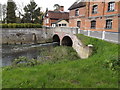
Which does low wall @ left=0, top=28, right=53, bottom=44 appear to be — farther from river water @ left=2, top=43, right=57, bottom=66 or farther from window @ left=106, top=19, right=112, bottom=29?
window @ left=106, top=19, right=112, bottom=29

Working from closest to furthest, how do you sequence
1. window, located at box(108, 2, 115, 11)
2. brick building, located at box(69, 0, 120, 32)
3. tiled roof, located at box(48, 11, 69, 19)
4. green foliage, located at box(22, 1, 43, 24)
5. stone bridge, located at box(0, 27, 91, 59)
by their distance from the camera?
brick building, located at box(69, 0, 120, 32) < window, located at box(108, 2, 115, 11) < stone bridge, located at box(0, 27, 91, 59) < tiled roof, located at box(48, 11, 69, 19) < green foliage, located at box(22, 1, 43, 24)

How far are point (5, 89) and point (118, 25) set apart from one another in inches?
637

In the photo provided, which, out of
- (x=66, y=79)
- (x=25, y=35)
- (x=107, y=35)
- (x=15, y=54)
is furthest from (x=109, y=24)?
(x=25, y=35)

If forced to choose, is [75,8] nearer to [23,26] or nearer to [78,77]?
[23,26]

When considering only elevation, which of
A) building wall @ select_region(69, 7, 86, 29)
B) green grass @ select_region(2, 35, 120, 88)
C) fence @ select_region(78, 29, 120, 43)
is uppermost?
building wall @ select_region(69, 7, 86, 29)

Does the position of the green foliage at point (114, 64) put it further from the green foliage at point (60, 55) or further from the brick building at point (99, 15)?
the brick building at point (99, 15)

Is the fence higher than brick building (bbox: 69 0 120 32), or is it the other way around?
brick building (bbox: 69 0 120 32)

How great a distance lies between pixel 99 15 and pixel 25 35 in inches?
686

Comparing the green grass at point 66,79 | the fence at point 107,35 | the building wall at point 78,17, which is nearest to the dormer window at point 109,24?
the fence at point 107,35

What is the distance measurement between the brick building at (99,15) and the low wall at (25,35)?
28.0ft

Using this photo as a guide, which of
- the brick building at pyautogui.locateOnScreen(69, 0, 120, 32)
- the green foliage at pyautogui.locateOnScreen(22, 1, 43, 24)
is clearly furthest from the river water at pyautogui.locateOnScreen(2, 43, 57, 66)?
the green foliage at pyautogui.locateOnScreen(22, 1, 43, 24)

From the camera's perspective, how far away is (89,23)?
73.3 ft

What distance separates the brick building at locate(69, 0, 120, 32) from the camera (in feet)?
56.2

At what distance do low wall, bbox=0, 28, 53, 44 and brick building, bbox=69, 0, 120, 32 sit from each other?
28.0 ft
